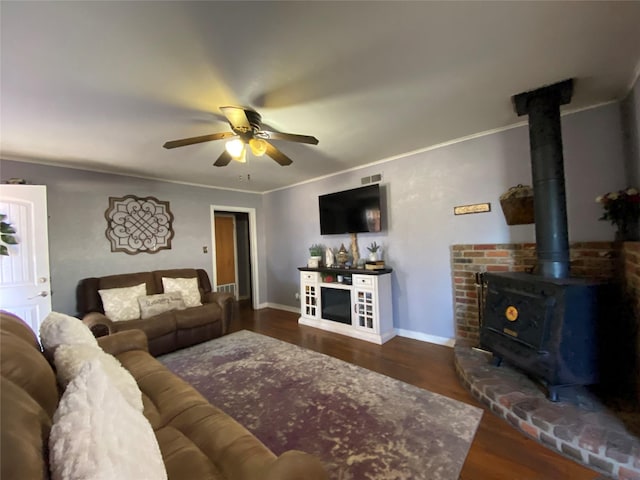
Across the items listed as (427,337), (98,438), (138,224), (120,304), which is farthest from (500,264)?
(138,224)

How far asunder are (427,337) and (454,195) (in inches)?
68.0

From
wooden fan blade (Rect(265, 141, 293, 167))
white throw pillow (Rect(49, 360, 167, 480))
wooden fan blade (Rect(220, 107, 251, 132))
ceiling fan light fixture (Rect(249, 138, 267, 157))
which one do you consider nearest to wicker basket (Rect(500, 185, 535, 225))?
wooden fan blade (Rect(265, 141, 293, 167))

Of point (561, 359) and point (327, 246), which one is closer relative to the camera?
point (561, 359)

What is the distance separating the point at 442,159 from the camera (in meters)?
3.09

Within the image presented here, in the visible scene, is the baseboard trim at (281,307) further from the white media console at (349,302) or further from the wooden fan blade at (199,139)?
the wooden fan blade at (199,139)

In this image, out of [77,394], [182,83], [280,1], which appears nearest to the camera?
[77,394]

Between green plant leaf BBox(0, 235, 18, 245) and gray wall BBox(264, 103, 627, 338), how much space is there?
3678mm

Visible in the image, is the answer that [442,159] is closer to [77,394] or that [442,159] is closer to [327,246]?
[327,246]

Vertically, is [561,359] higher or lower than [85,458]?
lower

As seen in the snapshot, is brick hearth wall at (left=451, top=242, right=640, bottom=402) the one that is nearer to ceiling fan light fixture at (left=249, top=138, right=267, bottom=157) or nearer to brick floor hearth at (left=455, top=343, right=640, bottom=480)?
brick floor hearth at (left=455, top=343, right=640, bottom=480)

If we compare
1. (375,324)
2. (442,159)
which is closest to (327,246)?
(375,324)

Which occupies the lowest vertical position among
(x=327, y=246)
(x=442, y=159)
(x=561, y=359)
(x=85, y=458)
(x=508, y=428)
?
(x=508, y=428)

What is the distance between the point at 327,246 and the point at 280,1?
3.41 m

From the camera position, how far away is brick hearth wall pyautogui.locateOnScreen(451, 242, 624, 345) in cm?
219
